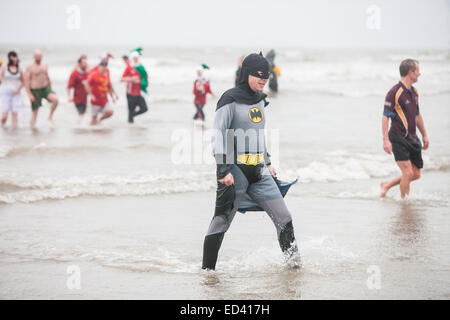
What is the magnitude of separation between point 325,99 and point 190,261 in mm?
20129

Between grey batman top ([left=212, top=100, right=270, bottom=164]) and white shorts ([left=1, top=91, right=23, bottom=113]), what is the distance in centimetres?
1146

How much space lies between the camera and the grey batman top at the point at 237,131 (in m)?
4.91

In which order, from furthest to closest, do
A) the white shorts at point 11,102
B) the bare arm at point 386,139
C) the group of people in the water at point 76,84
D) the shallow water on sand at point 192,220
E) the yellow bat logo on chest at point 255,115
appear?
1. the white shorts at point 11,102
2. the group of people in the water at point 76,84
3. the bare arm at point 386,139
4. the shallow water on sand at point 192,220
5. the yellow bat logo on chest at point 255,115

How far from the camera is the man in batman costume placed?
16.3 ft

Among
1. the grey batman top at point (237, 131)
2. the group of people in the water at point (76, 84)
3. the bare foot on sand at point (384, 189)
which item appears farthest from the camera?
the group of people in the water at point (76, 84)

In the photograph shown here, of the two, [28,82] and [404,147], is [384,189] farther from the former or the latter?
[28,82]

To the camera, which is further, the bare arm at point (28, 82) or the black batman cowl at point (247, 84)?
the bare arm at point (28, 82)

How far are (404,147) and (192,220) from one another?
2837 mm

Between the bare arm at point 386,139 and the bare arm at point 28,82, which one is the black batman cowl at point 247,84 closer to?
the bare arm at point 386,139

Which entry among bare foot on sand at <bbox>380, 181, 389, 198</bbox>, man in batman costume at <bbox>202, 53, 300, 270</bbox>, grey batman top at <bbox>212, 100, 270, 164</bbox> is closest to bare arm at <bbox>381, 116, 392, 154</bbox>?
bare foot on sand at <bbox>380, 181, 389, 198</bbox>

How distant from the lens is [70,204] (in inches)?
327

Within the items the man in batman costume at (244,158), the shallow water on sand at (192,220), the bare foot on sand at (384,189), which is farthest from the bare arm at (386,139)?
the man in batman costume at (244,158)

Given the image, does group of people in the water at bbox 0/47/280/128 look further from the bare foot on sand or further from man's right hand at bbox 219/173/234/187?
man's right hand at bbox 219/173/234/187

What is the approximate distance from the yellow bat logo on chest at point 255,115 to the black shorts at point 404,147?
3.49 meters
